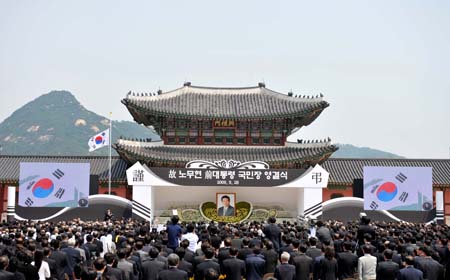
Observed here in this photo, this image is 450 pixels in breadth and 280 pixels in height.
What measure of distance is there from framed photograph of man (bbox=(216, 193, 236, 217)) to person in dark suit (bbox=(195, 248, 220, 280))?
2359cm

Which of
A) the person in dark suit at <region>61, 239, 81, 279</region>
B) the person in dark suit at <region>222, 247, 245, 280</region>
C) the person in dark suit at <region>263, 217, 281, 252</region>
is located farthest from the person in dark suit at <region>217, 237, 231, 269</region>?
the person in dark suit at <region>263, 217, 281, 252</region>

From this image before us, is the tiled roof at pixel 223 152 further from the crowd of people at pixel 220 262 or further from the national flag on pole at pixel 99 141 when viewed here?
the crowd of people at pixel 220 262

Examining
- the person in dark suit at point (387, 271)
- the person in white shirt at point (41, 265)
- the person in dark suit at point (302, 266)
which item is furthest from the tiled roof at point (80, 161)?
the person in dark suit at point (387, 271)

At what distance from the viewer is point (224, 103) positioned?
4009cm

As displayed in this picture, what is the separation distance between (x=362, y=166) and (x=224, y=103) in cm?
1043

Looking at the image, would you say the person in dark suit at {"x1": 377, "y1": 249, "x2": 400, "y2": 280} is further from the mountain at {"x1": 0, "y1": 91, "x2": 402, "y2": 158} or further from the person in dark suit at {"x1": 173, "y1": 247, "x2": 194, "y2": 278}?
the mountain at {"x1": 0, "y1": 91, "x2": 402, "y2": 158}

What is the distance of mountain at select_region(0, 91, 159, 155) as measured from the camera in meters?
164

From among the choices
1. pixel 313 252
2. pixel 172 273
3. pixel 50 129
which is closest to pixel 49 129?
pixel 50 129

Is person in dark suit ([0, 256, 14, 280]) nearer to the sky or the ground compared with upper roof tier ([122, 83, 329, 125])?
nearer to the ground

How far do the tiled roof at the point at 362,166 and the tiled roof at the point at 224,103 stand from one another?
4.02 m

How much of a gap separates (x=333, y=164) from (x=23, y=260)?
32512 mm

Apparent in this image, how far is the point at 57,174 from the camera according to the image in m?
31.1

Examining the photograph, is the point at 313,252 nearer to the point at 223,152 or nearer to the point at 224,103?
the point at 223,152

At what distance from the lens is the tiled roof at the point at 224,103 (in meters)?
37.6
